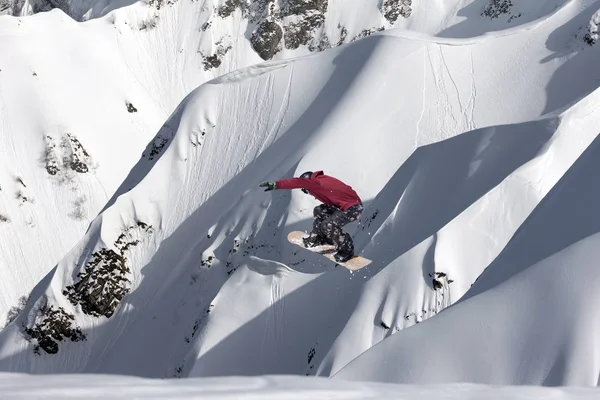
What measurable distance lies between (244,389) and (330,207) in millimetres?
12460

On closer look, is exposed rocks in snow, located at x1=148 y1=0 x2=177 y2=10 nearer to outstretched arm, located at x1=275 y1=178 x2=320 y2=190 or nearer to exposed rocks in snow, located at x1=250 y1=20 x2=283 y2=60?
exposed rocks in snow, located at x1=250 y1=20 x2=283 y2=60

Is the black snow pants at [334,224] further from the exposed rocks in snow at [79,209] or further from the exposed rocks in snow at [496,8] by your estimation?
the exposed rocks in snow at [496,8]

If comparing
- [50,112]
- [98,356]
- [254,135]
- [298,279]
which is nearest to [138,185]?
[254,135]

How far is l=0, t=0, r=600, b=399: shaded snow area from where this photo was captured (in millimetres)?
10961

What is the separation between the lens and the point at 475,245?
22391mm

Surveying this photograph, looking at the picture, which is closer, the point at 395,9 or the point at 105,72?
the point at 105,72

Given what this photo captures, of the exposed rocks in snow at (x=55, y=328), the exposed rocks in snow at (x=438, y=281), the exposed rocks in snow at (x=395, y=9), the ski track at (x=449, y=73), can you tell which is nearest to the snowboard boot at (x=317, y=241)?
the exposed rocks in snow at (x=438, y=281)

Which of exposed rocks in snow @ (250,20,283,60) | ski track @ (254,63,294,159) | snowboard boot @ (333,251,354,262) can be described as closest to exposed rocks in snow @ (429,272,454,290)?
snowboard boot @ (333,251,354,262)

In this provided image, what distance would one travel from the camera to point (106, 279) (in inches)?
1283

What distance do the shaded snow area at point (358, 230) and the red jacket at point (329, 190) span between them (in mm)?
3213

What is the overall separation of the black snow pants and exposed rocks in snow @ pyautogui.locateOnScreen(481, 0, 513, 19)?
42.1 metres

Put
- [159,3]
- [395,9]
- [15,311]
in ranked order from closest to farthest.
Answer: [15,311]
[395,9]
[159,3]

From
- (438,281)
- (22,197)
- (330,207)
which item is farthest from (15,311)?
(330,207)

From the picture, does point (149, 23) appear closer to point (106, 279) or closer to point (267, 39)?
point (267, 39)
